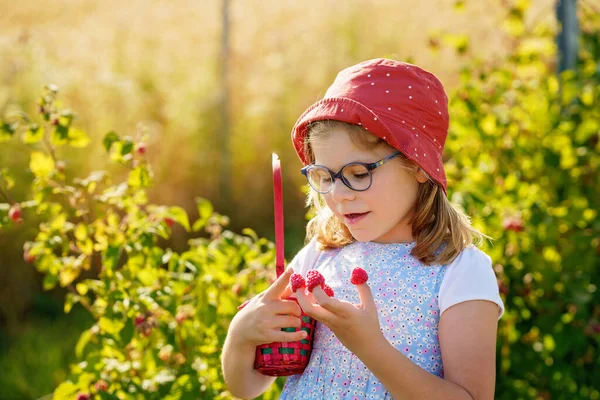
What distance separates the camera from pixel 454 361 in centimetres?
141

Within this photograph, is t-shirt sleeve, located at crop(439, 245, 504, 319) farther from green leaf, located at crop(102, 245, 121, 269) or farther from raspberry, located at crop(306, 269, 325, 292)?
green leaf, located at crop(102, 245, 121, 269)

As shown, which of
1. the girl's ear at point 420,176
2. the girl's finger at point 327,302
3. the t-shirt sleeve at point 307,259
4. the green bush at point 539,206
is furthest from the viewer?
the green bush at point 539,206

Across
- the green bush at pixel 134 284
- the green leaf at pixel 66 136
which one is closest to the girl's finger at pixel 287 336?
the green bush at pixel 134 284

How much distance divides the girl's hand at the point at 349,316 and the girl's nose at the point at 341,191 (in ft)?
0.65

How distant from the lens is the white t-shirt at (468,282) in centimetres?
144

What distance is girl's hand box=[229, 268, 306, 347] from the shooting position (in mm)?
1435

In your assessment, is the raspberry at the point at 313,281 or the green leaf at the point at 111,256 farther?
the green leaf at the point at 111,256

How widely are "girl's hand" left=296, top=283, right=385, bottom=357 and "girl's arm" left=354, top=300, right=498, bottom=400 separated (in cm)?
2

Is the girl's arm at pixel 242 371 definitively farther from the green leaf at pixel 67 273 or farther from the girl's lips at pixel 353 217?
the green leaf at pixel 67 273

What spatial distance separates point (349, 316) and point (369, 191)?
10.6 inches

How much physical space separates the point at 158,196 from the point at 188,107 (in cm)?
63

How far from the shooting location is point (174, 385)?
6.83 ft

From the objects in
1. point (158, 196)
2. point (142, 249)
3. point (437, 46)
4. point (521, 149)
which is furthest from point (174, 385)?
point (158, 196)

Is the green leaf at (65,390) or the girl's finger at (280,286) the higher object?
the girl's finger at (280,286)
